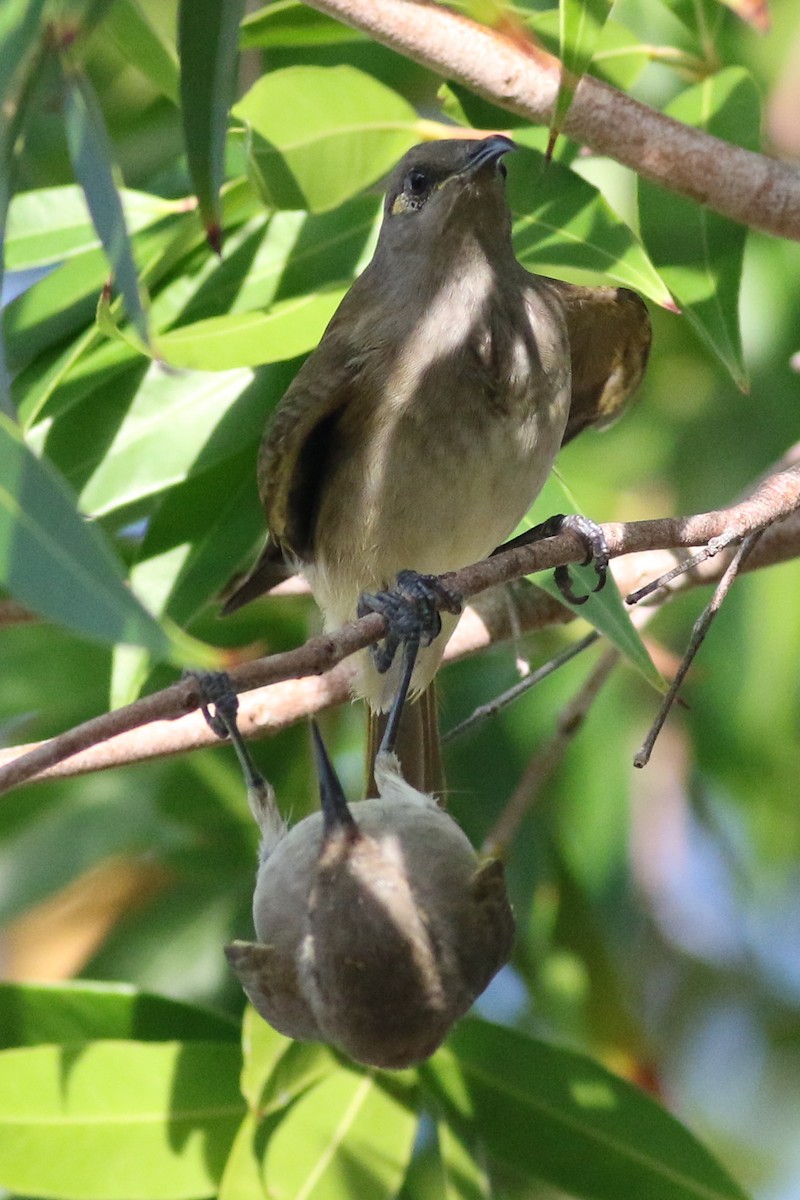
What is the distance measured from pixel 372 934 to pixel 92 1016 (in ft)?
3.15

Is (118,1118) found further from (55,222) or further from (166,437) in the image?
(55,222)

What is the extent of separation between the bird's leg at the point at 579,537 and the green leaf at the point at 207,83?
0.54 meters

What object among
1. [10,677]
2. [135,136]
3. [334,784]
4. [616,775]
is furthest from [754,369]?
[334,784]

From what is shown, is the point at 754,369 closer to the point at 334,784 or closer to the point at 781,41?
the point at 781,41

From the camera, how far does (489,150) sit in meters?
2.30

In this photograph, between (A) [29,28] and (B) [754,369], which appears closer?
(A) [29,28]

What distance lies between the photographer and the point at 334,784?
1.78 meters

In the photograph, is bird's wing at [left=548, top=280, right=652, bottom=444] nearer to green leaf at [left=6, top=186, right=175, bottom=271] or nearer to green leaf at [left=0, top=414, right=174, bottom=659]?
green leaf at [left=6, top=186, right=175, bottom=271]

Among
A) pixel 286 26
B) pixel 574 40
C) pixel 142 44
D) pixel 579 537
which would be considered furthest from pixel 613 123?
pixel 142 44

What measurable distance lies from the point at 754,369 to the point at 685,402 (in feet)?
0.72

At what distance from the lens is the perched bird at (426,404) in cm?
236

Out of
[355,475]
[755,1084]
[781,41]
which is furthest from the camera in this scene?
[755,1084]

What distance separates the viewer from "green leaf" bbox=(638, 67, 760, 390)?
7.80 ft

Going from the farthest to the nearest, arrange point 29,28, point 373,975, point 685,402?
point 685,402, point 373,975, point 29,28
